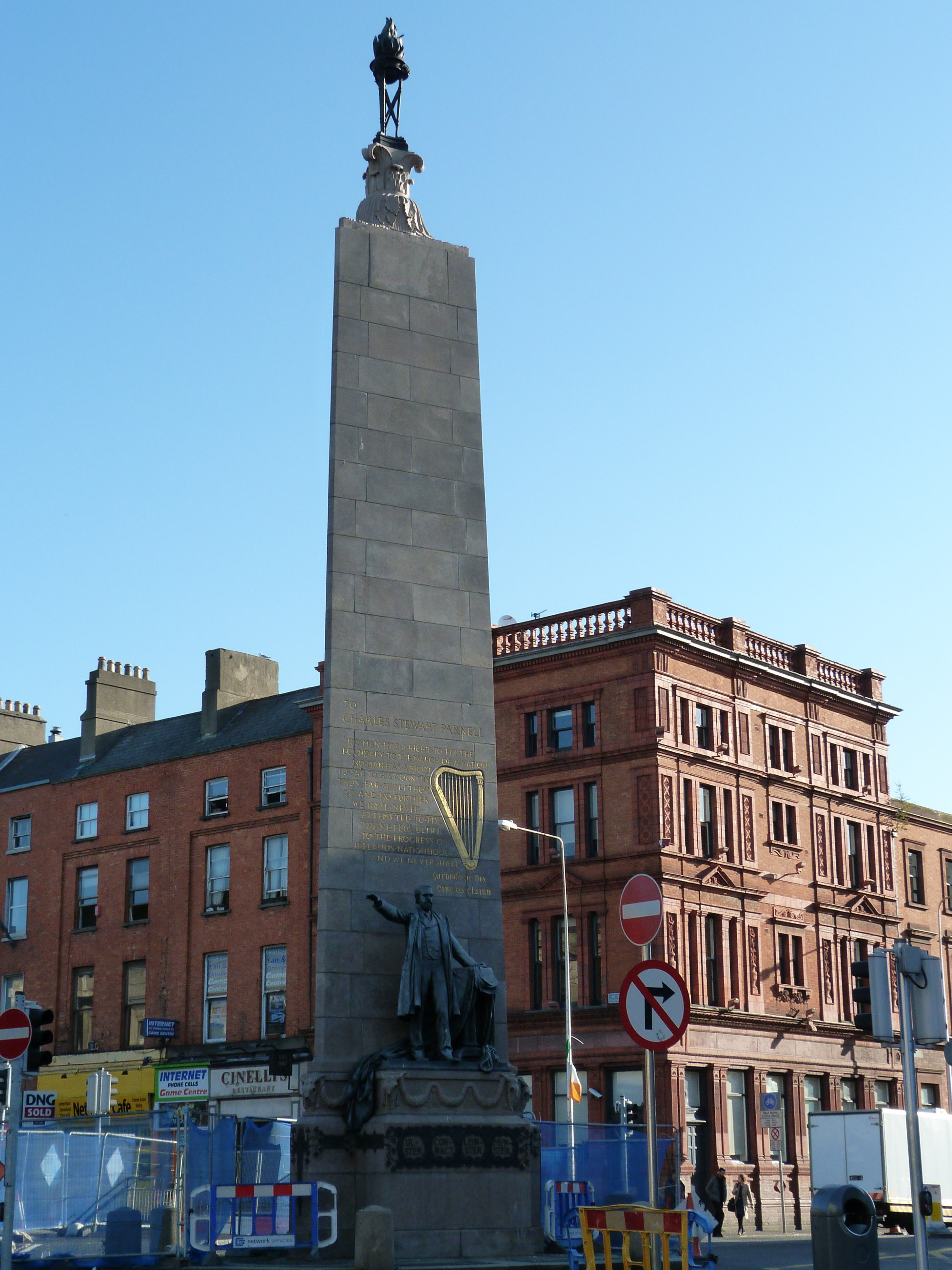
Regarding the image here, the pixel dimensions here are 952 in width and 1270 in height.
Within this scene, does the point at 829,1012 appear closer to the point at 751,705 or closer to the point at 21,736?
the point at 751,705

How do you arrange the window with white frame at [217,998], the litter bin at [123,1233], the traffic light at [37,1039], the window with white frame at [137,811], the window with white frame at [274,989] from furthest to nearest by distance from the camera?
the window with white frame at [137,811]
the window with white frame at [217,998]
the window with white frame at [274,989]
the litter bin at [123,1233]
the traffic light at [37,1039]

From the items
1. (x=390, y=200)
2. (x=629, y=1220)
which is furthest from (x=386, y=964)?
(x=390, y=200)

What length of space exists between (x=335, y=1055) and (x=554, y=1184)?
3606mm

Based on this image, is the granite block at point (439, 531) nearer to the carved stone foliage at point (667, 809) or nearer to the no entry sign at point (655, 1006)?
the no entry sign at point (655, 1006)

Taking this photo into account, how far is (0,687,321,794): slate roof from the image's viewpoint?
58.2 meters

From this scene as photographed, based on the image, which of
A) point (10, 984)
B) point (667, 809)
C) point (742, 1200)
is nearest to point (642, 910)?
point (742, 1200)

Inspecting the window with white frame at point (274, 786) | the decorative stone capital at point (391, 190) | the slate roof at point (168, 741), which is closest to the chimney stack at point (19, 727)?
the slate roof at point (168, 741)

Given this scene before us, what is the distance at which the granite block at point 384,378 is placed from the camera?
78.9ft

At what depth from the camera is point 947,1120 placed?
43281mm

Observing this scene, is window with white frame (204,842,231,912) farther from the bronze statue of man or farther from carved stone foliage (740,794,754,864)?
the bronze statue of man

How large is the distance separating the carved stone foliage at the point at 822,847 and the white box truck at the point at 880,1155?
15153mm

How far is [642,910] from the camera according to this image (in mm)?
15086

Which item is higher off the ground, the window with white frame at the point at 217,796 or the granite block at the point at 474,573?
the window with white frame at the point at 217,796

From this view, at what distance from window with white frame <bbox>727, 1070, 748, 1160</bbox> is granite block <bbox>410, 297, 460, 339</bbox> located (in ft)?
106
